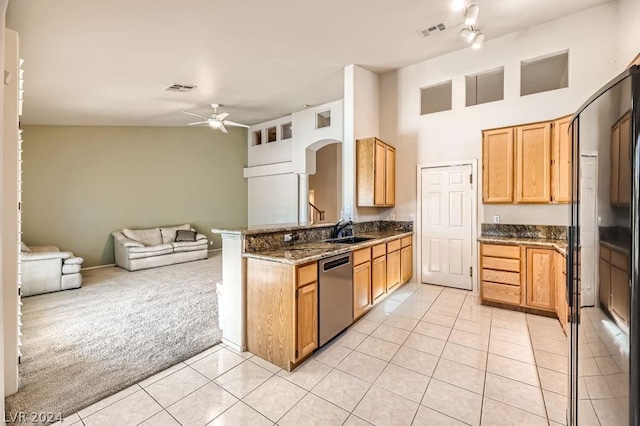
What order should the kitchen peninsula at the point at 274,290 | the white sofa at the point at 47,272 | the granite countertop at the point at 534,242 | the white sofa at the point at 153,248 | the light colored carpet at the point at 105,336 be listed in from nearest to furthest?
the light colored carpet at the point at 105,336 < the kitchen peninsula at the point at 274,290 < the granite countertop at the point at 534,242 < the white sofa at the point at 47,272 < the white sofa at the point at 153,248

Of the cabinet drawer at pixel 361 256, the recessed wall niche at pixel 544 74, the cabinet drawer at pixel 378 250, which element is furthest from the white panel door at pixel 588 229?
the recessed wall niche at pixel 544 74

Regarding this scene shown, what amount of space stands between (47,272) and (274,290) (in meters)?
4.58

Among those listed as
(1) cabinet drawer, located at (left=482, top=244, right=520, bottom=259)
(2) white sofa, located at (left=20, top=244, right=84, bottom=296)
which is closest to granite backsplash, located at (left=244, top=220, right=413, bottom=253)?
(1) cabinet drawer, located at (left=482, top=244, right=520, bottom=259)

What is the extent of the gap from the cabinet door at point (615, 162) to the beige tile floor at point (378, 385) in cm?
79

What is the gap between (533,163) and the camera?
A: 3.74m

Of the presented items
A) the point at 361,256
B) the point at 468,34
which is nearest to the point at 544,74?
the point at 468,34

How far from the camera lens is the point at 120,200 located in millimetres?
6871

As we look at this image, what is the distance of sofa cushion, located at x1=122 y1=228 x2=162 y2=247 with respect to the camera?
6.64 meters

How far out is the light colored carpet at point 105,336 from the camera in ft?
6.97

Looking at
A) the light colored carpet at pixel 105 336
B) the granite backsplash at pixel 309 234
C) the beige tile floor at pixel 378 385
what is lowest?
the beige tile floor at pixel 378 385

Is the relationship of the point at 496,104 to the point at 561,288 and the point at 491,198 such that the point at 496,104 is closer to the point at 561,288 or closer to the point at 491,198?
the point at 491,198

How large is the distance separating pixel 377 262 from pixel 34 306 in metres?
4.89

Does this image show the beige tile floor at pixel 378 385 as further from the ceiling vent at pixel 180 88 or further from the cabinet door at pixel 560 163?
the ceiling vent at pixel 180 88

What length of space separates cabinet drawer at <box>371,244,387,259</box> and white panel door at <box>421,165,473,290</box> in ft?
4.38
